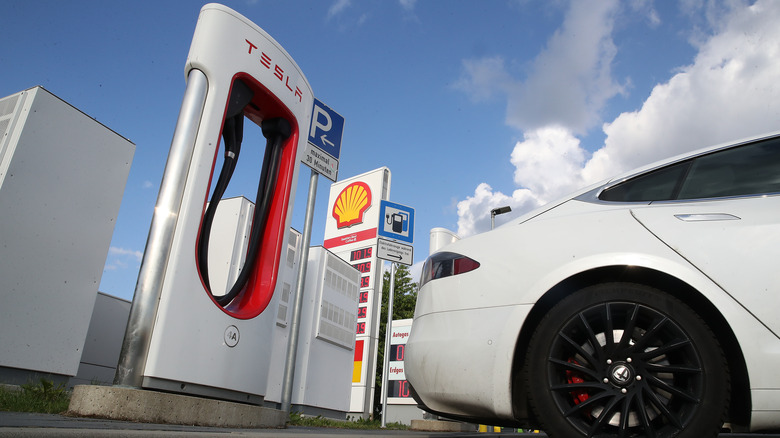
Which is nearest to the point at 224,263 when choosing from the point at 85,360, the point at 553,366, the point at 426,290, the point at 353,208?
the point at 85,360

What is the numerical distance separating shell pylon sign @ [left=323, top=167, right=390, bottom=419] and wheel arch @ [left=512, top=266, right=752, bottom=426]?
1476cm

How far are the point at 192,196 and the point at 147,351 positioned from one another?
1.08 m

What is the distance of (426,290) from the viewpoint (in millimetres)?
2734

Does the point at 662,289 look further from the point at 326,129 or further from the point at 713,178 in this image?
the point at 326,129

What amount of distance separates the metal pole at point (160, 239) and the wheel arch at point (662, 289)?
239 cm

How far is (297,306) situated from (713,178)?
12.4 ft

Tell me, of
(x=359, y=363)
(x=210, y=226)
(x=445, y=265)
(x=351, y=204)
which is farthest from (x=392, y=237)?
(x=351, y=204)

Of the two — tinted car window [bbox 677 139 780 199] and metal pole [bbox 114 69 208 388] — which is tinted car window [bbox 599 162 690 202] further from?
metal pole [bbox 114 69 208 388]

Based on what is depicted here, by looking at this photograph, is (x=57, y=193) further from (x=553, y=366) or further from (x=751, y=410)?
(x=751, y=410)

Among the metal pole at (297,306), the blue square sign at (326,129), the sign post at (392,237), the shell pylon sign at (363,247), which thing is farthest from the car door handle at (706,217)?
the shell pylon sign at (363,247)

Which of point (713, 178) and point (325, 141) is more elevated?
point (325, 141)

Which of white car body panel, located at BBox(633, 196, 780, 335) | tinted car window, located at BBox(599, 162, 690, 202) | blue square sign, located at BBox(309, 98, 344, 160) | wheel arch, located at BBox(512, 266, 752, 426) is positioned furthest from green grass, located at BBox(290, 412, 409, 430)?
white car body panel, located at BBox(633, 196, 780, 335)

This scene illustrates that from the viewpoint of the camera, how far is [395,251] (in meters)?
9.73

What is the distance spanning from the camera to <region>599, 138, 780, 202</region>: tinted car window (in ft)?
8.23
